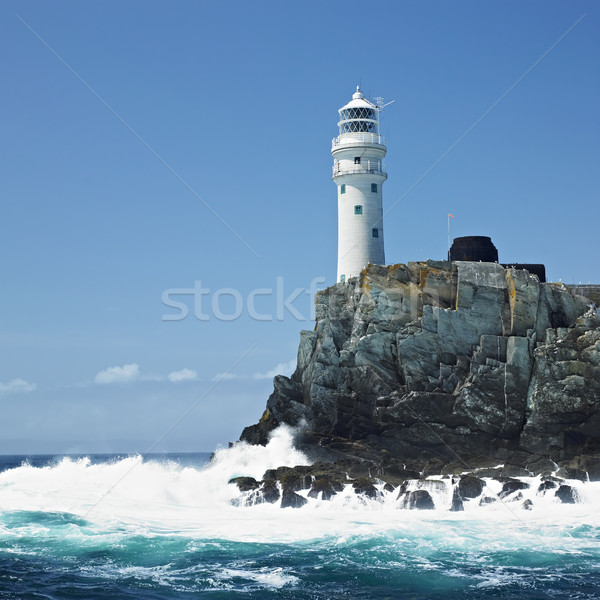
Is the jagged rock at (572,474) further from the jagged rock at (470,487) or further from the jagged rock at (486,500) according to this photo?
the jagged rock at (486,500)

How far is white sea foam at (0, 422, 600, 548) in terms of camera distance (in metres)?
27.3

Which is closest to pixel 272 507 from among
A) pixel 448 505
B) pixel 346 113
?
pixel 448 505

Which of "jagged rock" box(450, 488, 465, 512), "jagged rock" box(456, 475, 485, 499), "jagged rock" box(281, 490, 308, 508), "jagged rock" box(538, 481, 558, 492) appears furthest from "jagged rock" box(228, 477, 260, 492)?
"jagged rock" box(538, 481, 558, 492)

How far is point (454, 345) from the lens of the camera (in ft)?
129

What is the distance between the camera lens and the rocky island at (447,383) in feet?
119

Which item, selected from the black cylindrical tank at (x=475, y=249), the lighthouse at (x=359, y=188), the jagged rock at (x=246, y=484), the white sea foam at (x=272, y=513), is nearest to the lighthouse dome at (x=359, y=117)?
the lighthouse at (x=359, y=188)

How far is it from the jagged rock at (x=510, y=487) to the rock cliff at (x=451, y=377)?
2.63 m

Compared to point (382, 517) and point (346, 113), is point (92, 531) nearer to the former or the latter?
point (382, 517)

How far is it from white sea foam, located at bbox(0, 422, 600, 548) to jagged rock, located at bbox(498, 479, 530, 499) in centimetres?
24

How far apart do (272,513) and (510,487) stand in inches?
391

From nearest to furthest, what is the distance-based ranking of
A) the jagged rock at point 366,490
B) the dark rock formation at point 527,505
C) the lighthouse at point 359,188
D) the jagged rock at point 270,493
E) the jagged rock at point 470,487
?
the dark rock formation at point 527,505
the jagged rock at point 470,487
the jagged rock at point 366,490
the jagged rock at point 270,493
the lighthouse at point 359,188

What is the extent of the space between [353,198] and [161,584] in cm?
3146

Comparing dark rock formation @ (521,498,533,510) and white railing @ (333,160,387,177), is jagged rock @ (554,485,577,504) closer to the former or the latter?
dark rock formation @ (521,498,533,510)

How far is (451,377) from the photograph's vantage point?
1524 inches
